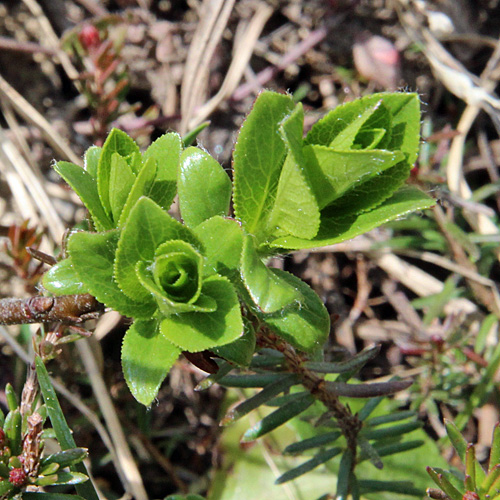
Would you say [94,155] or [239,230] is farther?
[94,155]

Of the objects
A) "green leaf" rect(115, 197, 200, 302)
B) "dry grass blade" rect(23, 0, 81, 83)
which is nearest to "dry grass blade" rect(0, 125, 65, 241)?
"dry grass blade" rect(23, 0, 81, 83)

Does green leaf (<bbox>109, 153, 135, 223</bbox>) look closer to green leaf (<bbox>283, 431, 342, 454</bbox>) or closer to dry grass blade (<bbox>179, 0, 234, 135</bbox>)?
green leaf (<bbox>283, 431, 342, 454</bbox>)

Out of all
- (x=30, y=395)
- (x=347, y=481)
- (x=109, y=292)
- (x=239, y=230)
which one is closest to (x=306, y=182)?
(x=239, y=230)

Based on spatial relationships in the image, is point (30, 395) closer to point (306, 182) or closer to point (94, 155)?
point (94, 155)

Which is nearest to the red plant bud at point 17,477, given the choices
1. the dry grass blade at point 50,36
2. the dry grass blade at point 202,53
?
the dry grass blade at point 202,53

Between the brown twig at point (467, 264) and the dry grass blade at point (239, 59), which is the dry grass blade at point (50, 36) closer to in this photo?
the dry grass blade at point (239, 59)

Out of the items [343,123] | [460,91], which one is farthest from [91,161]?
[460,91]
